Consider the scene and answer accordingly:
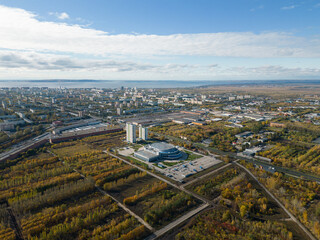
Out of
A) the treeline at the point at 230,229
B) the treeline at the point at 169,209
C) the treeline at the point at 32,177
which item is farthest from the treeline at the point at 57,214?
the treeline at the point at 230,229

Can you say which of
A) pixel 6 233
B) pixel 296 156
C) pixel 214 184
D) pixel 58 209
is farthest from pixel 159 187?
pixel 296 156

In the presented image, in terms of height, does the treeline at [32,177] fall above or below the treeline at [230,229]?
above

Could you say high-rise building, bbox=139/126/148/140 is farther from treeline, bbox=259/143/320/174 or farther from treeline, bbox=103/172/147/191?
treeline, bbox=259/143/320/174

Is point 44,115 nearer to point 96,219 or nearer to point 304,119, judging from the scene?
point 96,219

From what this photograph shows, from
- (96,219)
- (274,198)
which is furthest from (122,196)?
(274,198)

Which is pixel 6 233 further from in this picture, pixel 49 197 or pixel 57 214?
pixel 49 197

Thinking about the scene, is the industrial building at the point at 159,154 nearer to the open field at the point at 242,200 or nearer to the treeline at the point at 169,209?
the open field at the point at 242,200

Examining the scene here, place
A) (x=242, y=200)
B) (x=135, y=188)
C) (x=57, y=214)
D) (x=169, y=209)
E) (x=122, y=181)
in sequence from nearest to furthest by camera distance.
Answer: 1. (x=57, y=214)
2. (x=169, y=209)
3. (x=242, y=200)
4. (x=135, y=188)
5. (x=122, y=181)

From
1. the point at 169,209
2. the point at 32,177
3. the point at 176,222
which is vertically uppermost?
the point at 32,177
